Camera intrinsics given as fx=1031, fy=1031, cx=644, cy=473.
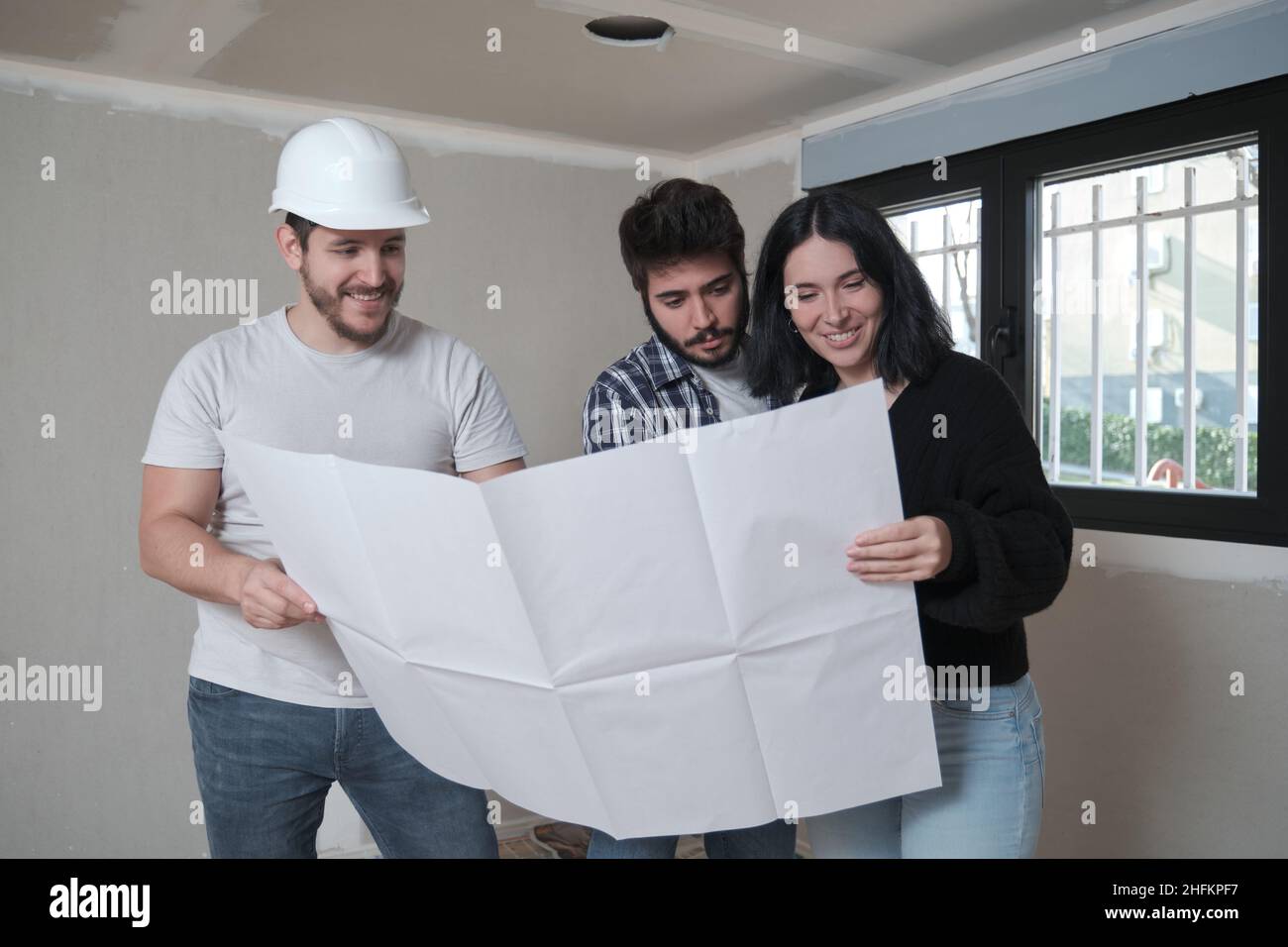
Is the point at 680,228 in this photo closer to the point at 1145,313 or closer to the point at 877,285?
the point at 877,285

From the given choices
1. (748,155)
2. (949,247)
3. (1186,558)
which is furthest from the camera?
(748,155)

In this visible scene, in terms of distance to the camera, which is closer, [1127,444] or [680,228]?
[680,228]

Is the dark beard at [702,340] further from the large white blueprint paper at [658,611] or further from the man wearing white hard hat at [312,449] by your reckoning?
the large white blueprint paper at [658,611]

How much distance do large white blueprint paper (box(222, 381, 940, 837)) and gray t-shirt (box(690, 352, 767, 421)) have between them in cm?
63

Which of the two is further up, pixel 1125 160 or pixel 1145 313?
pixel 1125 160

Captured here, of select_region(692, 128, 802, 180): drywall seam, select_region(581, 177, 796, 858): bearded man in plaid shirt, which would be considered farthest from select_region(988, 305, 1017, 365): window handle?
select_region(581, 177, 796, 858): bearded man in plaid shirt

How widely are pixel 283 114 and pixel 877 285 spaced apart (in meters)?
2.28

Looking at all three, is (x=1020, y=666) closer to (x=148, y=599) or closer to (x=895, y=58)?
(x=895, y=58)

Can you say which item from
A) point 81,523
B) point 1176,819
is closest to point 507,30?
point 81,523

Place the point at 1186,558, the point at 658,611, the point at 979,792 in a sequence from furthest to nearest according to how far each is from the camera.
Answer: the point at 1186,558, the point at 979,792, the point at 658,611

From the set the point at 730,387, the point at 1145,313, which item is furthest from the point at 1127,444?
the point at 730,387

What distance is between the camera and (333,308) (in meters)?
1.39

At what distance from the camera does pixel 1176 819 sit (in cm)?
237
